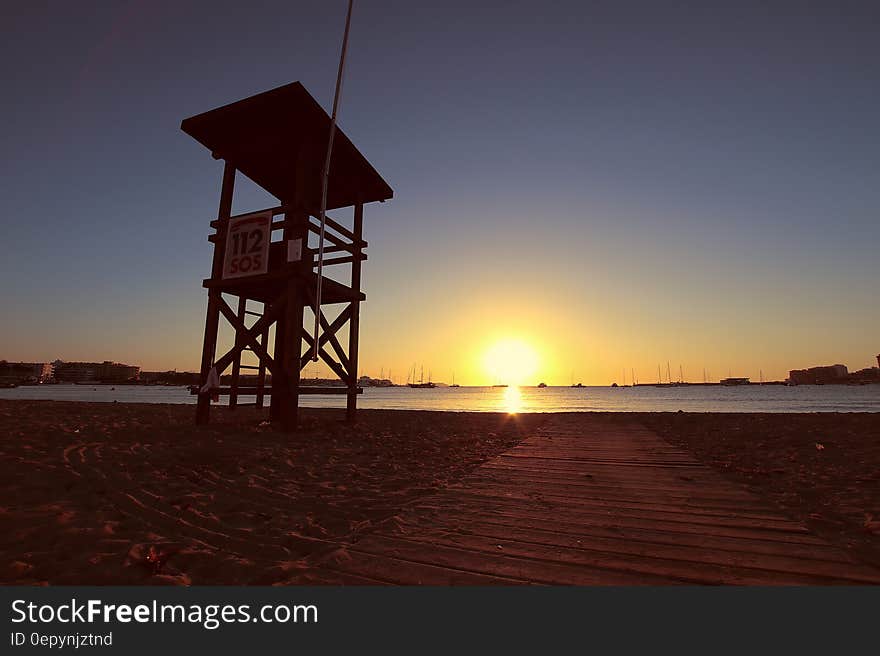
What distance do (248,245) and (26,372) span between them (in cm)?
19741

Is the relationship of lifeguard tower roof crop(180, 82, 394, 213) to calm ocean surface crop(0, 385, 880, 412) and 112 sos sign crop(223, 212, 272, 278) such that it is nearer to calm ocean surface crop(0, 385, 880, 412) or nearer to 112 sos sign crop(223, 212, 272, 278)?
112 sos sign crop(223, 212, 272, 278)

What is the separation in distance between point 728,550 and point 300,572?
2.74m

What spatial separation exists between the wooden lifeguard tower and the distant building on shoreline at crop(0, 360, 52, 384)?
6757 inches

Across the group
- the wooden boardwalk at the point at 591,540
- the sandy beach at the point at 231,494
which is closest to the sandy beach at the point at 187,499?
the sandy beach at the point at 231,494

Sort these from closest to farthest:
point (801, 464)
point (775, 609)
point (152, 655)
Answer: point (152, 655), point (775, 609), point (801, 464)

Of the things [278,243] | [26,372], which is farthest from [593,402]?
[26,372]

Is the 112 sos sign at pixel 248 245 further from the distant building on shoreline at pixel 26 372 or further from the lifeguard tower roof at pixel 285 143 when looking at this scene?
the distant building on shoreline at pixel 26 372

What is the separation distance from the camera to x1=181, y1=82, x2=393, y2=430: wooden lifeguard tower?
8.52m

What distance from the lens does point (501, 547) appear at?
8.67ft

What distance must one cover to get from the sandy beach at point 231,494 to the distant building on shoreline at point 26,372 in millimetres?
174203

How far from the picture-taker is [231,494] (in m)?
4.23

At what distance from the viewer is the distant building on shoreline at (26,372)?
421 feet

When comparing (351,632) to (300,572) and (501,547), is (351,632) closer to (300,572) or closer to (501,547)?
(300,572)

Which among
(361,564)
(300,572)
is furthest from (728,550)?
(300,572)
